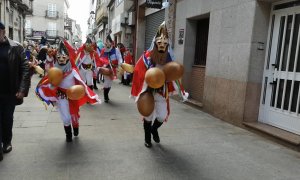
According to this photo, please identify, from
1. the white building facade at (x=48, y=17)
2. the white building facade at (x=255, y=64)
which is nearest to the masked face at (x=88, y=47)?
the white building facade at (x=255, y=64)

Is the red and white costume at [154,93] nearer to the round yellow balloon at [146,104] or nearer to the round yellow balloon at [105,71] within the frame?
the round yellow balloon at [146,104]

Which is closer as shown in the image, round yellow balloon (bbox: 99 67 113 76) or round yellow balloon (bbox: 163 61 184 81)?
round yellow balloon (bbox: 163 61 184 81)

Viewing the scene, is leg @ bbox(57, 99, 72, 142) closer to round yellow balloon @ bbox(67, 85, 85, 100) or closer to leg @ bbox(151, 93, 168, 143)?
round yellow balloon @ bbox(67, 85, 85, 100)

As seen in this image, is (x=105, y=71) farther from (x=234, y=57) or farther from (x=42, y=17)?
(x=42, y=17)

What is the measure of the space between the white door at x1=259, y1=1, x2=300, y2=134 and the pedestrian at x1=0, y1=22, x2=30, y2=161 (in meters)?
4.39

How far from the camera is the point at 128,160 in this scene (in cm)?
418

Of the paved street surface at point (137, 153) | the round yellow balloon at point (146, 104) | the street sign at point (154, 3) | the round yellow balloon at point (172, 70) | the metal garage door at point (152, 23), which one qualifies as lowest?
the paved street surface at point (137, 153)

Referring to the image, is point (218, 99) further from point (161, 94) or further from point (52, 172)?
point (52, 172)

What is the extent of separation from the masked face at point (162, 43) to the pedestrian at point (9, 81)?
1.90m

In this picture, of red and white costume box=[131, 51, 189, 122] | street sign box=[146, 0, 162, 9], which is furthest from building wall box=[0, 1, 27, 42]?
red and white costume box=[131, 51, 189, 122]

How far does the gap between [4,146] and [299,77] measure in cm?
487

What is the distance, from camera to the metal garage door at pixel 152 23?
12.8m

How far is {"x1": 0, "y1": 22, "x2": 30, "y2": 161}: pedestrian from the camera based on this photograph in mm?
4047

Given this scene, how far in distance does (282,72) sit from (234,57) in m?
1.15
